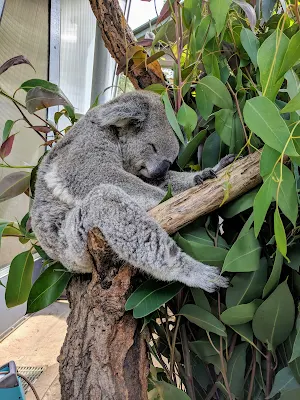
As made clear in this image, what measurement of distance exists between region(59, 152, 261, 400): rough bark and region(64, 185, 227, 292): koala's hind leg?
4cm

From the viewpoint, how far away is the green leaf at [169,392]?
1.20 metres

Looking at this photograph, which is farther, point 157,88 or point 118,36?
point 118,36

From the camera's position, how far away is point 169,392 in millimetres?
1229

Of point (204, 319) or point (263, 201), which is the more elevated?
point (263, 201)

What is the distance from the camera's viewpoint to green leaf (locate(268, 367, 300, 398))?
1.07 metres

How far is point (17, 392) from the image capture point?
180 cm

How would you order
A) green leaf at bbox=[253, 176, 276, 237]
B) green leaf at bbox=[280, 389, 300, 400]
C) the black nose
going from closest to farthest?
green leaf at bbox=[253, 176, 276, 237]
green leaf at bbox=[280, 389, 300, 400]
the black nose

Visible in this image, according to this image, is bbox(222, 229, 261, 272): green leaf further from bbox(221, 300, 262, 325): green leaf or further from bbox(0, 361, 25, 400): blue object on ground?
bbox(0, 361, 25, 400): blue object on ground

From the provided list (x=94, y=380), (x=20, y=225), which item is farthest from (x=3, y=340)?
(x=94, y=380)

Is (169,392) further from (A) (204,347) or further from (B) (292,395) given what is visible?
(B) (292,395)

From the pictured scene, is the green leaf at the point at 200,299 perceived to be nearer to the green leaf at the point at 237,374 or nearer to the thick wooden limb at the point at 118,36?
the green leaf at the point at 237,374

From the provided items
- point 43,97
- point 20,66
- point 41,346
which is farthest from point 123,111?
point 20,66

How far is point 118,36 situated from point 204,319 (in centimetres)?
138

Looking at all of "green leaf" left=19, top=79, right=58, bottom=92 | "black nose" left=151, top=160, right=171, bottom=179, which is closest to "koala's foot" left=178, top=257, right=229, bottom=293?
"black nose" left=151, top=160, right=171, bottom=179
